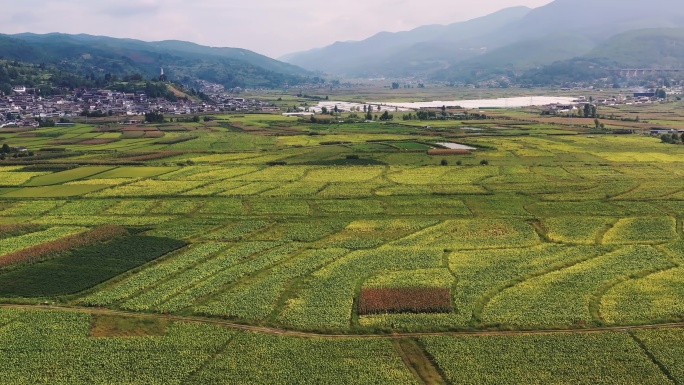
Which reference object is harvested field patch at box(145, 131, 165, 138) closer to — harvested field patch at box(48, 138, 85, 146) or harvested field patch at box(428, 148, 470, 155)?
harvested field patch at box(48, 138, 85, 146)

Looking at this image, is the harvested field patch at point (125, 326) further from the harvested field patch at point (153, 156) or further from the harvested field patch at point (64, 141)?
the harvested field patch at point (64, 141)

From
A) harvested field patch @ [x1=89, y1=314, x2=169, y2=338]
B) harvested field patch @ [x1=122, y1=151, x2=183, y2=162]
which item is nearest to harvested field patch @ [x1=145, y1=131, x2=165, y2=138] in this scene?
harvested field patch @ [x1=122, y1=151, x2=183, y2=162]

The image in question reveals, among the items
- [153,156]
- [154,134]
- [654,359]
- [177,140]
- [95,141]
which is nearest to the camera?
[654,359]

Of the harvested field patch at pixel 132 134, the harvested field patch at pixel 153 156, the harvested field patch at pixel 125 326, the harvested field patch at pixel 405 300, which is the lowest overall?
the harvested field patch at pixel 125 326

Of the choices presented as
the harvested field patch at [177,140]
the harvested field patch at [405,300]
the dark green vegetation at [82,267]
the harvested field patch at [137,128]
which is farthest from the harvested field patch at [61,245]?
the harvested field patch at [137,128]

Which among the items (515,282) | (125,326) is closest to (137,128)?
(125,326)

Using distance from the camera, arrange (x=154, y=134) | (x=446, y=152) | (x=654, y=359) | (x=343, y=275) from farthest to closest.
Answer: (x=154, y=134) → (x=446, y=152) → (x=343, y=275) → (x=654, y=359)

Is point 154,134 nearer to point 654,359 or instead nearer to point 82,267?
point 82,267
